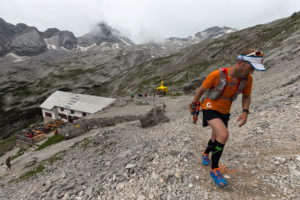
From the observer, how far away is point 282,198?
3.67 metres

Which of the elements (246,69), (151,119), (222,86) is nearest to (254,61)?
(246,69)

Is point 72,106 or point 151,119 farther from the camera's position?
point 72,106

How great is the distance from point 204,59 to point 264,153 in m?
78.6

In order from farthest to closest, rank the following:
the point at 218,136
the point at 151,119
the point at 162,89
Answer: the point at 162,89, the point at 151,119, the point at 218,136

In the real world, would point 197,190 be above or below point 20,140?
above

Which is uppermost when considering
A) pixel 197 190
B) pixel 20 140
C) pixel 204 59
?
pixel 204 59

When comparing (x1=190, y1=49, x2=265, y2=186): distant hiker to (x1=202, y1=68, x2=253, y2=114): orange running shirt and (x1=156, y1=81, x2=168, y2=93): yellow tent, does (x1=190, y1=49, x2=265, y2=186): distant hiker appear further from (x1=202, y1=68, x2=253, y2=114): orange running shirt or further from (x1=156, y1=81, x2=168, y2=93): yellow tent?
(x1=156, y1=81, x2=168, y2=93): yellow tent

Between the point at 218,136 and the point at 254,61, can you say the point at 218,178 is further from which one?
the point at 254,61

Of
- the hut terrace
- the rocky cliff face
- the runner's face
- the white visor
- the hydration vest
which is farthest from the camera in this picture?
the rocky cliff face

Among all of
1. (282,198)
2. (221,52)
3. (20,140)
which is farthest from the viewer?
(221,52)

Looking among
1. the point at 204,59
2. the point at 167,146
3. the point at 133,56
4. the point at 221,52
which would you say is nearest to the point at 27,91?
the point at 133,56

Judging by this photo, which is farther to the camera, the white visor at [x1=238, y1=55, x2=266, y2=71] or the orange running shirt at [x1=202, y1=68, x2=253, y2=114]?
the orange running shirt at [x1=202, y1=68, x2=253, y2=114]

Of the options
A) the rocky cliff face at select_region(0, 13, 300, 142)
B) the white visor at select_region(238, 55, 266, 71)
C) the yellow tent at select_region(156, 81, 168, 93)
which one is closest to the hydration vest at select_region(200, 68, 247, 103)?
the white visor at select_region(238, 55, 266, 71)

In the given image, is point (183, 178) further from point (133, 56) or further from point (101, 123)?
point (133, 56)
